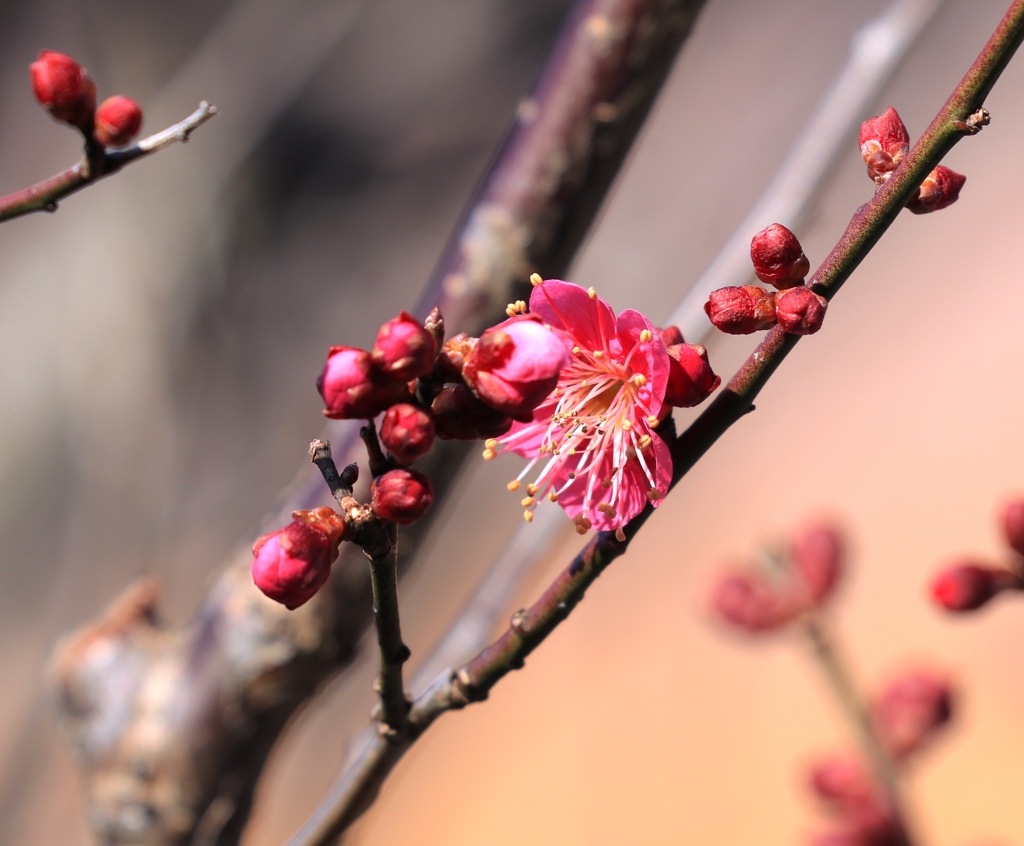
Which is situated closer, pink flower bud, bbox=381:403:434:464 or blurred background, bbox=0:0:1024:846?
pink flower bud, bbox=381:403:434:464

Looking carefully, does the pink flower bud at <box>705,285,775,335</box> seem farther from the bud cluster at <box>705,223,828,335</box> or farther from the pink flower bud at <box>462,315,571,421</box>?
the pink flower bud at <box>462,315,571,421</box>

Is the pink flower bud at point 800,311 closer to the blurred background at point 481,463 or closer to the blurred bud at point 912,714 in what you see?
the blurred bud at point 912,714

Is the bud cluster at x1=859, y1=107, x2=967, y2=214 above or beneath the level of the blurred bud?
above

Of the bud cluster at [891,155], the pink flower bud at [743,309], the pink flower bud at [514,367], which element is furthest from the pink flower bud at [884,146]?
the pink flower bud at [514,367]

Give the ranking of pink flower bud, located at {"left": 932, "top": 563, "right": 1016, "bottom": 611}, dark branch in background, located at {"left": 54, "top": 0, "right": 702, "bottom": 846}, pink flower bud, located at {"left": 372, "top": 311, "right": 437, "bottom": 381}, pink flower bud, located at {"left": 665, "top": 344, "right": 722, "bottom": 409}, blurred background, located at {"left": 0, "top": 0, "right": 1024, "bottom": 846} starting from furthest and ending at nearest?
blurred background, located at {"left": 0, "top": 0, "right": 1024, "bottom": 846} < dark branch in background, located at {"left": 54, "top": 0, "right": 702, "bottom": 846} < pink flower bud, located at {"left": 932, "top": 563, "right": 1016, "bottom": 611} < pink flower bud, located at {"left": 665, "top": 344, "right": 722, "bottom": 409} < pink flower bud, located at {"left": 372, "top": 311, "right": 437, "bottom": 381}

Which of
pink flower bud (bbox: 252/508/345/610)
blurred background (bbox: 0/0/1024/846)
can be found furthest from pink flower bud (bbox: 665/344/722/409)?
blurred background (bbox: 0/0/1024/846)

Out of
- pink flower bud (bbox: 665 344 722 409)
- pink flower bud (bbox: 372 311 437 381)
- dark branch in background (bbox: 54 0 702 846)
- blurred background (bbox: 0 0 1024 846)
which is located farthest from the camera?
blurred background (bbox: 0 0 1024 846)

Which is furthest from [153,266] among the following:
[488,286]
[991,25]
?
[991,25]

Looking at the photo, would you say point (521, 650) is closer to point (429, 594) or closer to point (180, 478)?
point (180, 478)
